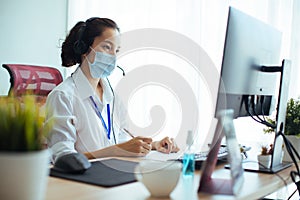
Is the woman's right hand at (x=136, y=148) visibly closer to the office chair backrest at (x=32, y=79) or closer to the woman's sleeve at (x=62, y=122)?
the woman's sleeve at (x=62, y=122)

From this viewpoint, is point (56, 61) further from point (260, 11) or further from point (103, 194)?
point (103, 194)

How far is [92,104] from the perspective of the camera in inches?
72.3

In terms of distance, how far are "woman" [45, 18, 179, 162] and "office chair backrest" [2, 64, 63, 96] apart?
442 mm

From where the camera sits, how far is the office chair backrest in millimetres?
2305

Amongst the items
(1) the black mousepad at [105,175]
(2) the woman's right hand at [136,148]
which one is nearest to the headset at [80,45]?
(2) the woman's right hand at [136,148]

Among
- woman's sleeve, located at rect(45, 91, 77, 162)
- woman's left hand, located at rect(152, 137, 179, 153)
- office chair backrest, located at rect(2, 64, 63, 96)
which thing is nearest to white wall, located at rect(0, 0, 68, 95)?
office chair backrest, located at rect(2, 64, 63, 96)

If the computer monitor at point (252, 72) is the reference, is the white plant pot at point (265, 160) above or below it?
below

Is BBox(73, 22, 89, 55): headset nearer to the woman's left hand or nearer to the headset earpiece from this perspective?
the headset earpiece

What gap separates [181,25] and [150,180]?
2.13 m

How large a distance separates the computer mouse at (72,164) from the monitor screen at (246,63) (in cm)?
39

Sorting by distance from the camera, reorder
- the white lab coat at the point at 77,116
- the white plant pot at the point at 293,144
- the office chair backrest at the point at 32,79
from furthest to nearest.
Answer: the office chair backrest at the point at 32,79, the white lab coat at the point at 77,116, the white plant pot at the point at 293,144

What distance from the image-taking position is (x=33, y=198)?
731 millimetres

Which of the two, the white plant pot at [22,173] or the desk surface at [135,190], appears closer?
the white plant pot at [22,173]

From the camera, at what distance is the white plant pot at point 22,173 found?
0.69m
